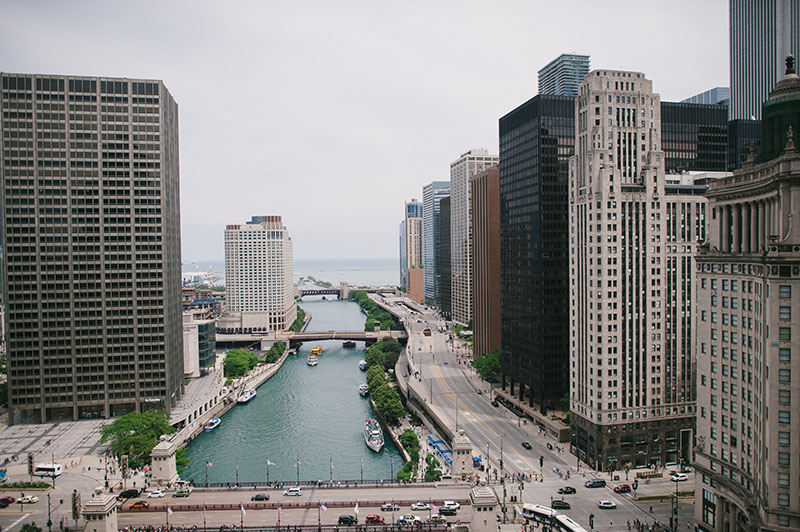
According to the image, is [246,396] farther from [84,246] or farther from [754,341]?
[754,341]

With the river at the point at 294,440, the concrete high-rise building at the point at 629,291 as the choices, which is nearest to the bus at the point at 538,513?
the concrete high-rise building at the point at 629,291

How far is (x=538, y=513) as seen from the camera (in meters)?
68.4

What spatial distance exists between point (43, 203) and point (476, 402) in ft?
305

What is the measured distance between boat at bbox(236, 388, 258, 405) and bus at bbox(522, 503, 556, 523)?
3541 inches

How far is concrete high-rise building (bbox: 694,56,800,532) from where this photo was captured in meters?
50.7

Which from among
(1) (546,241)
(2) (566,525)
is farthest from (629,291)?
(2) (566,525)

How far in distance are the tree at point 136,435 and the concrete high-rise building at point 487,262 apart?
82825 mm

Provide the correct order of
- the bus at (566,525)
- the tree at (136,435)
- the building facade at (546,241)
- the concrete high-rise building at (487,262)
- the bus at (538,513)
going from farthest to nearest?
the concrete high-rise building at (487,262) < the building facade at (546,241) < the tree at (136,435) < the bus at (538,513) < the bus at (566,525)

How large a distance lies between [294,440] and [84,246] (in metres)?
54.6

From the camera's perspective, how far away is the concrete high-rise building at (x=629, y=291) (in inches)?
3474

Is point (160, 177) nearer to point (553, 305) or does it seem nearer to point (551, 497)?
point (553, 305)

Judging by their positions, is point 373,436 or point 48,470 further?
point 373,436

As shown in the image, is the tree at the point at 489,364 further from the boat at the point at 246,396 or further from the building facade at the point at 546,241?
the boat at the point at 246,396

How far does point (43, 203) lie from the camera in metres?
115
